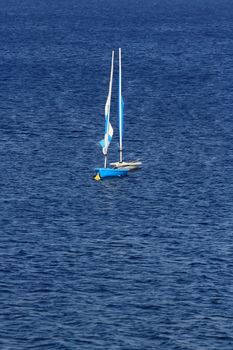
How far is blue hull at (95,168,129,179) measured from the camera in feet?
613

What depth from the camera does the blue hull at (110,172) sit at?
613 ft

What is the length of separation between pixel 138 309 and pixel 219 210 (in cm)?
3840

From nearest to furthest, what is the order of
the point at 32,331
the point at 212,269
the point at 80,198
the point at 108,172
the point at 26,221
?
the point at 32,331
the point at 212,269
the point at 26,221
the point at 80,198
the point at 108,172

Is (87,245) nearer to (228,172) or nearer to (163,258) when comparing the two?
(163,258)

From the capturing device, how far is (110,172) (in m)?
188

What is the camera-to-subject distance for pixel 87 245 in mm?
154500

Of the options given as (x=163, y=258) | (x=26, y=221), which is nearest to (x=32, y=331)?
(x=163, y=258)

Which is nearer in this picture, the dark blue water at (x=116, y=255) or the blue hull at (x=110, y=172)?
the dark blue water at (x=116, y=255)

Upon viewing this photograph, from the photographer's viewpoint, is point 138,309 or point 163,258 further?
point 163,258

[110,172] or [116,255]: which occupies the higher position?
[116,255]

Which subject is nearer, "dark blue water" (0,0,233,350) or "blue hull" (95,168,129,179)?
"dark blue water" (0,0,233,350)

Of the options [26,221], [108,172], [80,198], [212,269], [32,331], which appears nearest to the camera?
[32,331]

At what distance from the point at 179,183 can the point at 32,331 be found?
200 feet

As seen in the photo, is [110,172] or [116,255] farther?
[110,172]
